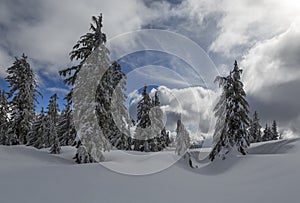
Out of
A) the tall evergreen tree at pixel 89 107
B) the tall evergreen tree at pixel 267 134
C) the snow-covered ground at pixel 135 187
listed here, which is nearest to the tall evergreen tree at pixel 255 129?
the tall evergreen tree at pixel 267 134

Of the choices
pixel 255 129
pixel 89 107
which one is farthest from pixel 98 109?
pixel 255 129

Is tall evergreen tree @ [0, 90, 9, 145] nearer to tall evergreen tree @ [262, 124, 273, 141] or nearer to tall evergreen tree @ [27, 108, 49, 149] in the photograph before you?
tall evergreen tree @ [27, 108, 49, 149]

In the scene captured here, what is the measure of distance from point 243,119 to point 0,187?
17126mm

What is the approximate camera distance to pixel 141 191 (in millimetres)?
6383

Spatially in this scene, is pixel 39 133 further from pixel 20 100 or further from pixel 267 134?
pixel 267 134

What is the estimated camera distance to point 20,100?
23438 millimetres

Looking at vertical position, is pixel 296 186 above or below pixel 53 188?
above

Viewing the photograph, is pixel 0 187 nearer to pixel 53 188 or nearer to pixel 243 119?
pixel 53 188

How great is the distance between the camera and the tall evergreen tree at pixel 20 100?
23094mm

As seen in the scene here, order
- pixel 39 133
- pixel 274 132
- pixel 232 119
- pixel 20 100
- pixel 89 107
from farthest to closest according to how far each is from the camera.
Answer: pixel 274 132, pixel 39 133, pixel 20 100, pixel 232 119, pixel 89 107

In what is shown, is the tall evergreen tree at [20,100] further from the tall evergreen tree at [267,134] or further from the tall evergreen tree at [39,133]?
the tall evergreen tree at [267,134]

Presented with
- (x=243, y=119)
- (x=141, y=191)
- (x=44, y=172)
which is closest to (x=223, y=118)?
(x=243, y=119)

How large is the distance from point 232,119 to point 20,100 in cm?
2341

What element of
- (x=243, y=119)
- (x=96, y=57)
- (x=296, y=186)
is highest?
(x=96, y=57)
